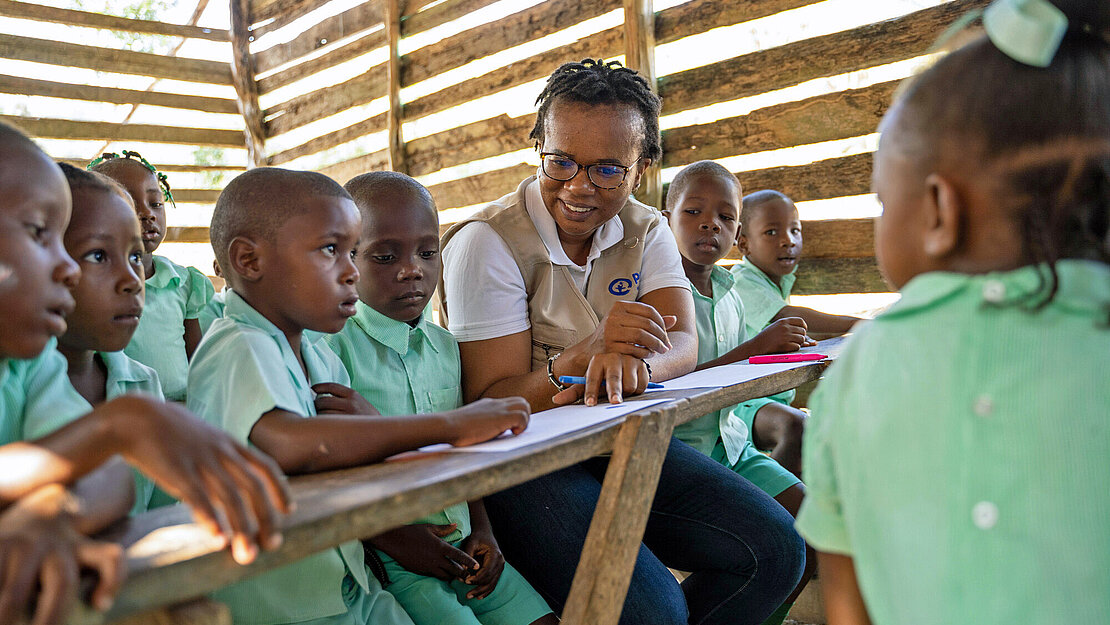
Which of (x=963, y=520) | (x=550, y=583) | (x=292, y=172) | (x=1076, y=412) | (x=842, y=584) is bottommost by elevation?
(x=550, y=583)

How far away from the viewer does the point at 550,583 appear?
1.73 m

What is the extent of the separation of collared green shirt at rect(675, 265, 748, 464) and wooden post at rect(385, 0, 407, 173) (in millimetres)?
4022

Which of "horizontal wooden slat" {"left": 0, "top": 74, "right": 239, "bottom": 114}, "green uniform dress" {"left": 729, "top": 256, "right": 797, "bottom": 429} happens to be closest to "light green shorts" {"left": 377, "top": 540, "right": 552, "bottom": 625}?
"green uniform dress" {"left": 729, "top": 256, "right": 797, "bottom": 429}

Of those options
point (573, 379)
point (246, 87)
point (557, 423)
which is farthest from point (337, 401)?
point (246, 87)

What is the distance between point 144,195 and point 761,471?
93.3 inches

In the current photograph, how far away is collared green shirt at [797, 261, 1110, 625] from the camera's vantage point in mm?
839

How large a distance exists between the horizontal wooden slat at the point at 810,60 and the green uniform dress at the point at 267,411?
310cm

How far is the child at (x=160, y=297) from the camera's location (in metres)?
2.47

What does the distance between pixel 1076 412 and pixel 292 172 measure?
52.9 inches

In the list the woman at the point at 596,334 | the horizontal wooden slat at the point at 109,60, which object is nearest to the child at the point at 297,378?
the woman at the point at 596,334

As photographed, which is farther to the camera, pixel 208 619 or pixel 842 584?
pixel 842 584

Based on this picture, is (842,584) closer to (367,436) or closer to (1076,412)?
→ (1076,412)

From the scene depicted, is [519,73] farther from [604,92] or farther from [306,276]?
[306,276]

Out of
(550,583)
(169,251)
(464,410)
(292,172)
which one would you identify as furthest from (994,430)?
(169,251)
